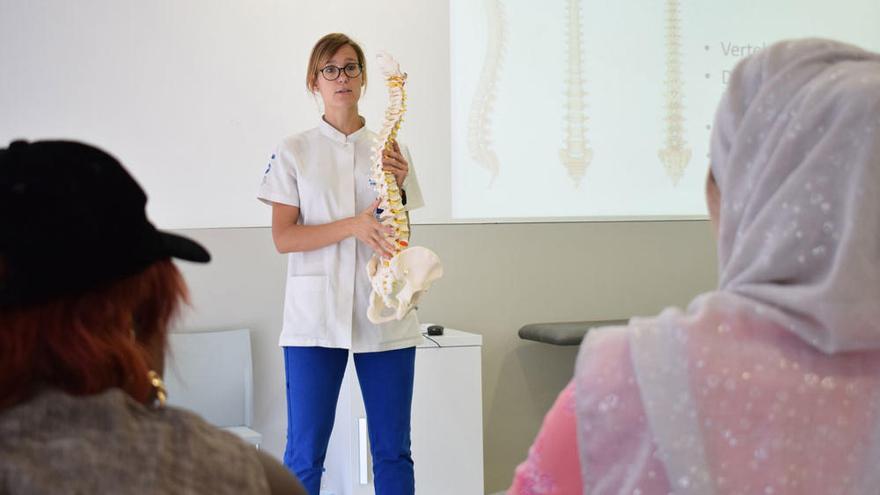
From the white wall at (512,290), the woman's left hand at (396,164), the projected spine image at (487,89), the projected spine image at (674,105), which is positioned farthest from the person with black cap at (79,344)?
the projected spine image at (674,105)

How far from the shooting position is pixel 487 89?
432 cm

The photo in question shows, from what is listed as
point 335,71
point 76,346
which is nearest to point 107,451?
point 76,346

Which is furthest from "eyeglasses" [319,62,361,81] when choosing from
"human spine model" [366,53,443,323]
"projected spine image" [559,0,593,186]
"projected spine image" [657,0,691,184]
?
"projected spine image" [657,0,691,184]

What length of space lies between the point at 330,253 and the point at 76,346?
1944mm

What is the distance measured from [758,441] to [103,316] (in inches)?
25.9

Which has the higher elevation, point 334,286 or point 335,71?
point 335,71

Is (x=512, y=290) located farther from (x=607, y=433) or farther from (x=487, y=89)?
(x=607, y=433)

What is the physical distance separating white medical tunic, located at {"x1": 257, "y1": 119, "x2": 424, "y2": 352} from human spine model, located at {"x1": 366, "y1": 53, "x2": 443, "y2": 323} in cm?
5

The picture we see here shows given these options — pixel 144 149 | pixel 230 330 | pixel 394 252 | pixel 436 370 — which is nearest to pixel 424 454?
pixel 436 370

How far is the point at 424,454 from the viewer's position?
370 cm

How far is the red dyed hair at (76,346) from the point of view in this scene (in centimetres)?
89

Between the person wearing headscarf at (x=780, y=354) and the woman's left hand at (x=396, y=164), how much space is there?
1806 mm

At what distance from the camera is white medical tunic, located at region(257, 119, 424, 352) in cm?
276

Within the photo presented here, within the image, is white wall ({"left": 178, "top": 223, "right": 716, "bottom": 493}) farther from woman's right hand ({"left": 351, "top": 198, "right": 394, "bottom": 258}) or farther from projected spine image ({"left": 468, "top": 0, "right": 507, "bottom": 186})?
woman's right hand ({"left": 351, "top": 198, "right": 394, "bottom": 258})
